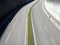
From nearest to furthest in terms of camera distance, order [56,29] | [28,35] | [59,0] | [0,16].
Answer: [28,35]
[56,29]
[59,0]
[0,16]

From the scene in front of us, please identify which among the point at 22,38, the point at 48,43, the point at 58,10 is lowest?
the point at 48,43

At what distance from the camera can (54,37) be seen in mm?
25531

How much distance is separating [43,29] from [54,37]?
18.3 feet

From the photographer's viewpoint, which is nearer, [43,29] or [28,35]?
[28,35]

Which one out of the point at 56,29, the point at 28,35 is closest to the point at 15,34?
the point at 28,35

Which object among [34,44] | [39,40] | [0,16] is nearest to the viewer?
[34,44]

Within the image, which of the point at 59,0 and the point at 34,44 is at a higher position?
the point at 59,0

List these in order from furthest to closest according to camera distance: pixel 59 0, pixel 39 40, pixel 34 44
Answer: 1. pixel 59 0
2. pixel 39 40
3. pixel 34 44

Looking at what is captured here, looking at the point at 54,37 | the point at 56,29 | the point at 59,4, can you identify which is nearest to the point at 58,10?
the point at 59,4

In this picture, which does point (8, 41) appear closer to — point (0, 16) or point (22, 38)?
point (22, 38)

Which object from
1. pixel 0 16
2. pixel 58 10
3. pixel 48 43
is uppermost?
pixel 0 16

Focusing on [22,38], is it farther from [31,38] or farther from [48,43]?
[48,43]

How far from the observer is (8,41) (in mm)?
25594

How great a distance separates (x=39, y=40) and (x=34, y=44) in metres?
2.47
